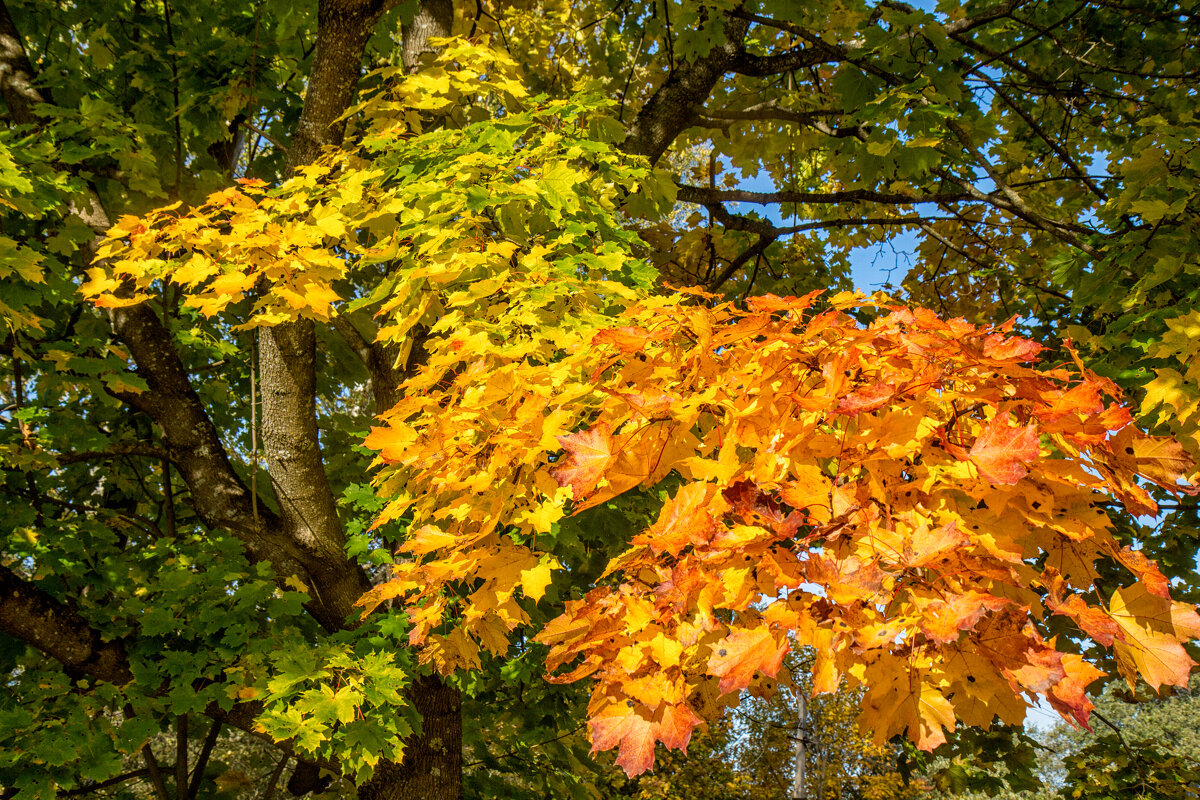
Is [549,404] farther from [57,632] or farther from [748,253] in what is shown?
[748,253]

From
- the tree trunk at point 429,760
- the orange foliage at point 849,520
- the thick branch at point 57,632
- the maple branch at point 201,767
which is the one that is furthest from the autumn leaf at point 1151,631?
the maple branch at point 201,767

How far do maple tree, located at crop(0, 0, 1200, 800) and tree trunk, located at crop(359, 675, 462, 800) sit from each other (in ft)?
0.06

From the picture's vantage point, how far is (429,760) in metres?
3.54

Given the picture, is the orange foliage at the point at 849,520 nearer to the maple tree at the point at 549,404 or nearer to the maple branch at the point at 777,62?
the maple tree at the point at 549,404

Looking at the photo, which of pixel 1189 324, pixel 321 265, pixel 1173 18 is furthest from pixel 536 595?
pixel 1173 18

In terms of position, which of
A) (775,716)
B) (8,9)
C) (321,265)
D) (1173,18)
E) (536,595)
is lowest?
(775,716)

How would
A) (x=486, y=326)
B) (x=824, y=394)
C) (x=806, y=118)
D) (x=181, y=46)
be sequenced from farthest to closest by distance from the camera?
1. (x=806, y=118)
2. (x=181, y=46)
3. (x=486, y=326)
4. (x=824, y=394)

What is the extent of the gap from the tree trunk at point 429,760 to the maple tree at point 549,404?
0.06 feet

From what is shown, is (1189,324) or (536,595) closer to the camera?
(536,595)

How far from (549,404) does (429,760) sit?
8.72 feet

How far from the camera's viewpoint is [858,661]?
1248 mm

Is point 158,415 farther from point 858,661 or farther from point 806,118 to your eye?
point 806,118

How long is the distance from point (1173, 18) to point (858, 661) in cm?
580

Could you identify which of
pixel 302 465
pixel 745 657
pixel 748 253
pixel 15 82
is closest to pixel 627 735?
pixel 745 657
